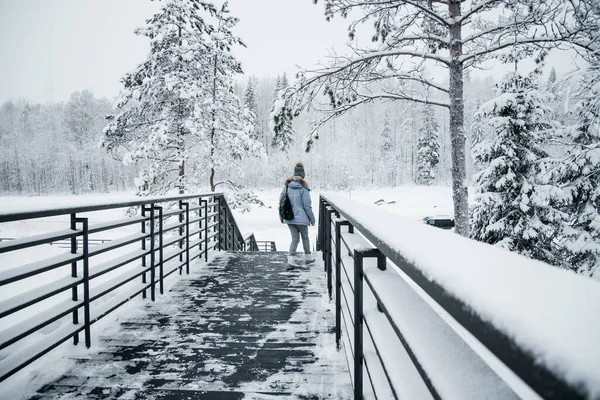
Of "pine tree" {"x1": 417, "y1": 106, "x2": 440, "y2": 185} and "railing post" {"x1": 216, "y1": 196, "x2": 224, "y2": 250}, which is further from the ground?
"pine tree" {"x1": 417, "y1": 106, "x2": 440, "y2": 185}

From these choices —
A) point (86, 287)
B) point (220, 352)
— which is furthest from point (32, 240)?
point (220, 352)

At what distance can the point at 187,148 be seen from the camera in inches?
513

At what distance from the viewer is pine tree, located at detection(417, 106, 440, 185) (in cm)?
4691

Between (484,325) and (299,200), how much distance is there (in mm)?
5544

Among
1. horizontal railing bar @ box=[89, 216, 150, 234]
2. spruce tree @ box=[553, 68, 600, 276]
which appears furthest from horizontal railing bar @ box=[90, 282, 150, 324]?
spruce tree @ box=[553, 68, 600, 276]

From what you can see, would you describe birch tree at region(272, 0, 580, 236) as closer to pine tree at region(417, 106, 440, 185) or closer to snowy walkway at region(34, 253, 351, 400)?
snowy walkway at region(34, 253, 351, 400)

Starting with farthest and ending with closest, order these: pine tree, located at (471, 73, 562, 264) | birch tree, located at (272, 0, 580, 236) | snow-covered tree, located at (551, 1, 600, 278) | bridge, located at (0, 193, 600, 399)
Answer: pine tree, located at (471, 73, 562, 264) < snow-covered tree, located at (551, 1, 600, 278) < birch tree, located at (272, 0, 580, 236) < bridge, located at (0, 193, 600, 399)

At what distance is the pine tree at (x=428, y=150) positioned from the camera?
154 ft

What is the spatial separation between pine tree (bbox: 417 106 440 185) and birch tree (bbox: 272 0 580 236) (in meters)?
41.7

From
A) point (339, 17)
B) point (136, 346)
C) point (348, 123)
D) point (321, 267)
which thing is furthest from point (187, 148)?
point (348, 123)

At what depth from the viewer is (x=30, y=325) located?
2.47 m

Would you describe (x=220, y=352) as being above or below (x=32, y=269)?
below

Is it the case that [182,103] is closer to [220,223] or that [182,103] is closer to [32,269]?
[220,223]

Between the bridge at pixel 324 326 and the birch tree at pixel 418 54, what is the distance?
3.93 metres
